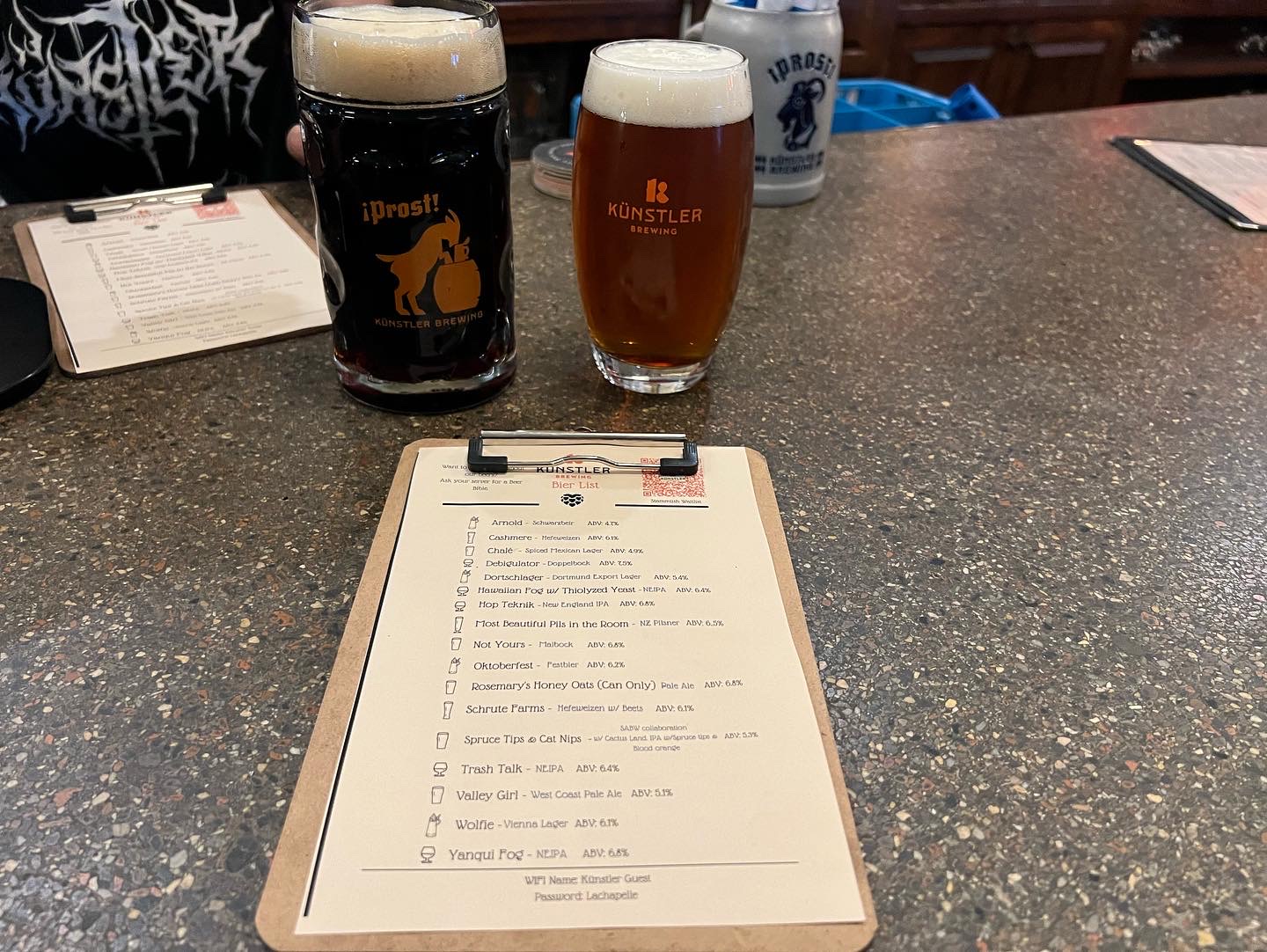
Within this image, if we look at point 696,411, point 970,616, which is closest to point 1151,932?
point 970,616

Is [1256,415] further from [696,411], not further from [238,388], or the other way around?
[238,388]

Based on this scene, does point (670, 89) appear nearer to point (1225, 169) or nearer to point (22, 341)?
point (22, 341)

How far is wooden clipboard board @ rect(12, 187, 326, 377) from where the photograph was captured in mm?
630

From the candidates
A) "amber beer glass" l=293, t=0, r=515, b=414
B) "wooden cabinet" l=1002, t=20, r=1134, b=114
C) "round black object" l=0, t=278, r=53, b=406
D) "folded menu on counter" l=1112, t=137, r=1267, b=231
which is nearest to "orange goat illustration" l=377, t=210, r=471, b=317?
"amber beer glass" l=293, t=0, r=515, b=414

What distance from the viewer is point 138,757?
375 mm

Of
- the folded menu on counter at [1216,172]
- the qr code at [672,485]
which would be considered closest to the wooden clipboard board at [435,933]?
the qr code at [672,485]

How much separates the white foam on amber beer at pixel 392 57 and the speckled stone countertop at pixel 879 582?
20cm

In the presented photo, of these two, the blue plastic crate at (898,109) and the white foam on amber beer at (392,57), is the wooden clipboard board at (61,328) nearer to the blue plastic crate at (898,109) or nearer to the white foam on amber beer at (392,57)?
the white foam on amber beer at (392,57)

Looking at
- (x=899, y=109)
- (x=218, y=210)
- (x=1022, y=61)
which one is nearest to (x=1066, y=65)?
(x=1022, y=61)

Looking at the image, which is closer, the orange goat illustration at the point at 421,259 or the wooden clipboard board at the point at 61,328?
the orange goat illustration at the point at 421,259

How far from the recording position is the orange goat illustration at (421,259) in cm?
52

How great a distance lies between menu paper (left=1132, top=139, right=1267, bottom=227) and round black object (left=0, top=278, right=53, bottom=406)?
1092mm

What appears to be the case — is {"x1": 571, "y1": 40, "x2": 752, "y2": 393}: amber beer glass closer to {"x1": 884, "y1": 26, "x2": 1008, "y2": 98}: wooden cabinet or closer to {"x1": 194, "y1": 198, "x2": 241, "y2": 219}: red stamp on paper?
{"x1": 194, "y1": 198, "x2": 241, "y2": 219}: red stamp on paper

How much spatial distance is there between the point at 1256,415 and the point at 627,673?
508 mm
